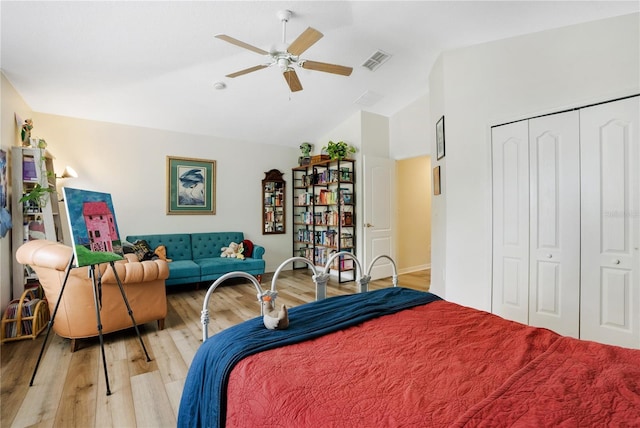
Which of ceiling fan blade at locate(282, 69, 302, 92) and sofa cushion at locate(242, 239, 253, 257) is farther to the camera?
sofa cushion at locate(242, 239, 253, 257)

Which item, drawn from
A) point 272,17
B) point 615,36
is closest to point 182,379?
point 272,17

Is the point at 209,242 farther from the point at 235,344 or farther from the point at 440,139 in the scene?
the point at 235,344

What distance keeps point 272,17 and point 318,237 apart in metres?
3.61

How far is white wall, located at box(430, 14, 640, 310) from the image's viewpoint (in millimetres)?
2350

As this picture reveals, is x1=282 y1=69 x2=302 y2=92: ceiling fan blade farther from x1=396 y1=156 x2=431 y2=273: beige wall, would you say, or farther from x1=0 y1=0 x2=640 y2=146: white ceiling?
x1=396 y1=156 x2=431 y2=273: beige wall

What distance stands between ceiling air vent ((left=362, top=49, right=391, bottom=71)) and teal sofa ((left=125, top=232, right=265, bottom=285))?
10.6 feet

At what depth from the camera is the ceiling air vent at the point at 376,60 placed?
3.51 meters

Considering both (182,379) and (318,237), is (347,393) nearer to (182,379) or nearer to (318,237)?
(182,379)

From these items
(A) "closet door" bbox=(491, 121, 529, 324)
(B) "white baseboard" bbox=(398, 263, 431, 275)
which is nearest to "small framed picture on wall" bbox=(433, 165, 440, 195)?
(A) "closet door" bbox=(491, 121, 529, 324)

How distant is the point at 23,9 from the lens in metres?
2.19

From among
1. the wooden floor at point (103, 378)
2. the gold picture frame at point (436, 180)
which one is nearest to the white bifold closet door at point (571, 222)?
the gold picture frame at point (436, 180)

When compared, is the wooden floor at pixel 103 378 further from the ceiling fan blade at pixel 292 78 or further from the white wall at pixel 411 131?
the white wall at pixel 411 131

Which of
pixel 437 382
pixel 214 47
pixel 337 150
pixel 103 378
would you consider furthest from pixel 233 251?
pixel 437 382

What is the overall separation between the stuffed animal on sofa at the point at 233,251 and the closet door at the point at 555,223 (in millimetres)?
4009
